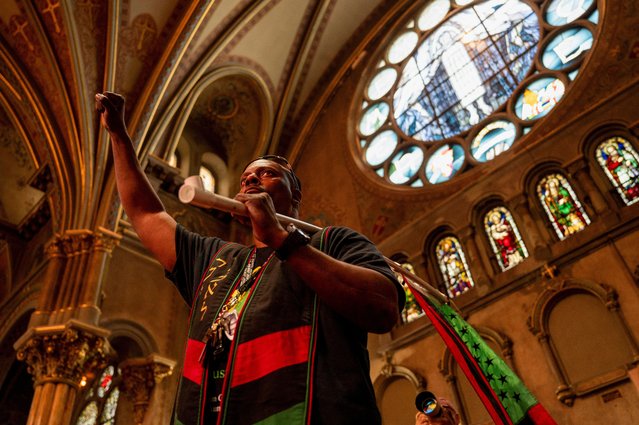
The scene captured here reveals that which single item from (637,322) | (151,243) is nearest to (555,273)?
(637,322)

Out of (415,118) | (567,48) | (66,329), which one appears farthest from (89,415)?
(567,48)

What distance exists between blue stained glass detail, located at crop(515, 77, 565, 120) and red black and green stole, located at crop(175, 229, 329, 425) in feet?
25.3

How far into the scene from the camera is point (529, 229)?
282 inches

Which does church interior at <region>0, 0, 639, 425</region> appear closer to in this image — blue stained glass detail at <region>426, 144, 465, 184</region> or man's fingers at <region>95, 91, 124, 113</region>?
blue stained glass detail at <region>426, 144, 465, 184</region>

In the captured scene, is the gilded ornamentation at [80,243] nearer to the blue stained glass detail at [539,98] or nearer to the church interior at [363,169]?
the church interior at [363,169]

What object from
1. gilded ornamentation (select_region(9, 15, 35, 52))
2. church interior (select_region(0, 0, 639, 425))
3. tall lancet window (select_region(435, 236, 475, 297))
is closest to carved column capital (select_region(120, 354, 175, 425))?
church interior (select_region(0, 0, 639, 425))

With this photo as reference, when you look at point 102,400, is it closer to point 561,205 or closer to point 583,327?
point 583,327

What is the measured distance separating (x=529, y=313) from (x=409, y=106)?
204 inches

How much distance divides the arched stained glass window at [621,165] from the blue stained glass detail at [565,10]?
2806mm

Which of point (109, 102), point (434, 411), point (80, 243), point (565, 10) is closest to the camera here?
point (109, 102)

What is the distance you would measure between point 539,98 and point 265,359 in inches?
327

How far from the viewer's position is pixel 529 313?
261 inches

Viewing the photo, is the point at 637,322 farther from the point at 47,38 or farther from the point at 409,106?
the point at 47,38

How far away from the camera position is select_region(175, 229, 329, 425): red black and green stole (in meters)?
1.12
